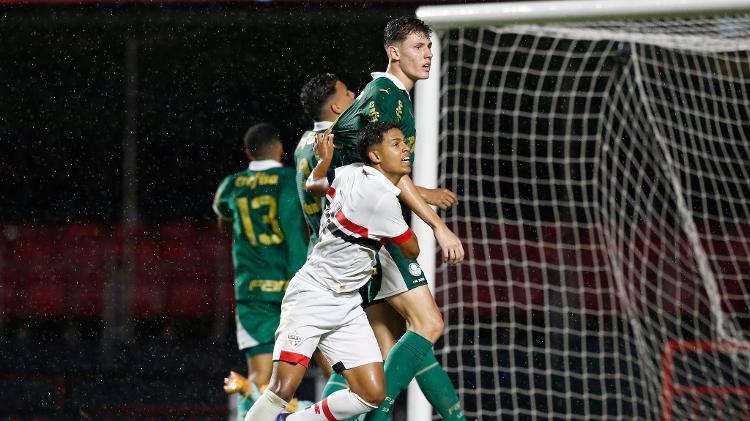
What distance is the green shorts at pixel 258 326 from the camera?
16.0 ft

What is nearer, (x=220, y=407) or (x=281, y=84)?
(x=220, y=407)

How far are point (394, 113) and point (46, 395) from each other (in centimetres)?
514

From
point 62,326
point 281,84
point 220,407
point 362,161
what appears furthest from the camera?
point 281,84

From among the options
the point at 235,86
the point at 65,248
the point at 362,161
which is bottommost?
the point at 65,248

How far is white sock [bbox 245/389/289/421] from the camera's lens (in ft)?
11.1

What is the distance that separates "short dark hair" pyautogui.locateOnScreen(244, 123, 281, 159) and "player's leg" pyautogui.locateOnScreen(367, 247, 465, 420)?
146 cm

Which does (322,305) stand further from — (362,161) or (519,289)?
(519,289)

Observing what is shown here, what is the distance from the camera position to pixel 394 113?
142 inches

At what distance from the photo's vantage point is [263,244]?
4875 mm

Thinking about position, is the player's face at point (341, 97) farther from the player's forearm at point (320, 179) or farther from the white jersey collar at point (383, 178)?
the white jersey collar at point (383, 178)

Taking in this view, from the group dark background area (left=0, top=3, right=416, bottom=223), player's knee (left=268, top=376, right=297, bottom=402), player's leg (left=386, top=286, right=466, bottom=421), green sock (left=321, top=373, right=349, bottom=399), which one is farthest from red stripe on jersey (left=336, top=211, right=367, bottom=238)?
dark background area (left=0, top=3, right=416, bottom=223)

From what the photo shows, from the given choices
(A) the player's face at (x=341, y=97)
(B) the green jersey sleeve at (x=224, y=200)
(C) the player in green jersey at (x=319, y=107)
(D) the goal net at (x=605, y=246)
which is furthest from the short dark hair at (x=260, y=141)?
(D) the goal net at (x=605, y=246)

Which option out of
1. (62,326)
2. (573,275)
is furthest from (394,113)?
(62,326)

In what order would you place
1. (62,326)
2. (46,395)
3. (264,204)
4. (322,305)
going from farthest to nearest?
(62,326)
(46,395)
(264,204)
(322,305)
